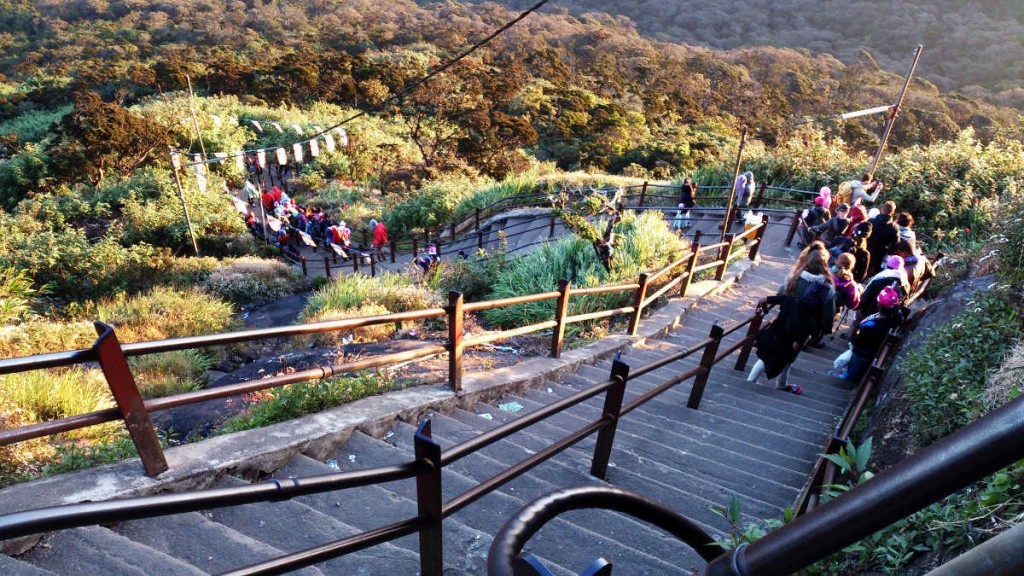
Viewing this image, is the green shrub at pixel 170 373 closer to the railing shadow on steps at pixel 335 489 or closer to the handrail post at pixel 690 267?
the railing shadow on steps at pixel 335 489

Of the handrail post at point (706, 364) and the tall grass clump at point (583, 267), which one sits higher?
the handrail post at point (706, 364)

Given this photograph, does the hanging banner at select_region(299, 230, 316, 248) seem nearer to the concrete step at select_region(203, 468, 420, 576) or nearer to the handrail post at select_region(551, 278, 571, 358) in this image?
the handrail post at select_region(551, 278, 571, 358)

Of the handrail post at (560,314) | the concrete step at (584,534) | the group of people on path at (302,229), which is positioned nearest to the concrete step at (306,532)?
the concrete step at (584,534)

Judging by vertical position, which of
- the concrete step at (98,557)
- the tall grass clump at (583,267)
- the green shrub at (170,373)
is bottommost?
the green shrub at (170,373)

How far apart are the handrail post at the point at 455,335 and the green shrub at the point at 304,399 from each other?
0.62m

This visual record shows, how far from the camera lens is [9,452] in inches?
119

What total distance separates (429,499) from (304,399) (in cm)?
227

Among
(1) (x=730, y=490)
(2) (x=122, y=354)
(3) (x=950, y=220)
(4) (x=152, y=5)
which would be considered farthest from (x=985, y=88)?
(4) (x=152, y=5)

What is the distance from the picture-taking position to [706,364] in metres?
4.86

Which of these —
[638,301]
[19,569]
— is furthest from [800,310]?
[19,569]

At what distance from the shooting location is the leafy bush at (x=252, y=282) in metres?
12.9

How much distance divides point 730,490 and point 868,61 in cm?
5162

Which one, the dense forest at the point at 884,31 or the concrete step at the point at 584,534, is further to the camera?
the dense forest at the point at 884,31

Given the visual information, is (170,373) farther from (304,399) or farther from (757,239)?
(757,239)
